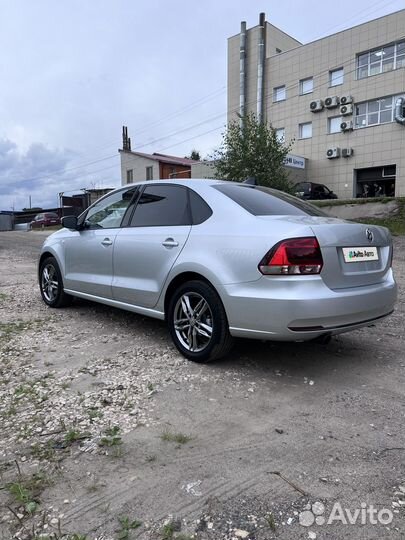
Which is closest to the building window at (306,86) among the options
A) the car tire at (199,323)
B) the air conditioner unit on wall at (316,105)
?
the air conditioner unit on wall at (316,105)

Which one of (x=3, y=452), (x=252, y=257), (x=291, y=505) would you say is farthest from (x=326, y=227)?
(x=3, y=452)

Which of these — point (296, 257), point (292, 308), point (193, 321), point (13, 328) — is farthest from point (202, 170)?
point (292, 308)

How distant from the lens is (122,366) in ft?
13.1

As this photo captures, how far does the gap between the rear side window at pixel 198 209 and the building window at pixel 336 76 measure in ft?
102

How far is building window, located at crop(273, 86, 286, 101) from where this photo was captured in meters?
34.6

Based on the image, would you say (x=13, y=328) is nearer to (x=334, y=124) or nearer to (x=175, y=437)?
(x=175, y=437)

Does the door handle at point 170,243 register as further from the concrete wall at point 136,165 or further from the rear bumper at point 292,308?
the concrete wall at point 136,165

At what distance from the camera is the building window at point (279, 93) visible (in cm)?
3459

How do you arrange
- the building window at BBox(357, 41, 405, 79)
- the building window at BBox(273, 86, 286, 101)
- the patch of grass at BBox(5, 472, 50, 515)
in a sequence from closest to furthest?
the patch of grass at BBox(5, 472, 50, 515) → the building window at BBox(357, 41, 405, 79) → the building window at BBox(273, 86, 286, 101)

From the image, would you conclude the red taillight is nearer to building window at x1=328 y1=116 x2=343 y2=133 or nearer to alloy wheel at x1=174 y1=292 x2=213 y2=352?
alloy wheel at x1=174 y1=292 x2=213 y2=352

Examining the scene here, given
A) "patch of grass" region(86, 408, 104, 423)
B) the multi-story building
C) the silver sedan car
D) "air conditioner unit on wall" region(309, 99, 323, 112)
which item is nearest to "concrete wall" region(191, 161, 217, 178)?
the multi-story building

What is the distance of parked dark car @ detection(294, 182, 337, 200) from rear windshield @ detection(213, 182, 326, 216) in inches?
923

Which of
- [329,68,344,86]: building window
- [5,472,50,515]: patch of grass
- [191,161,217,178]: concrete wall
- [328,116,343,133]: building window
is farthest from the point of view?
[191,161,217,178]: concrete wall

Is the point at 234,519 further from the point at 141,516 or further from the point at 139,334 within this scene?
the point at 139,334
